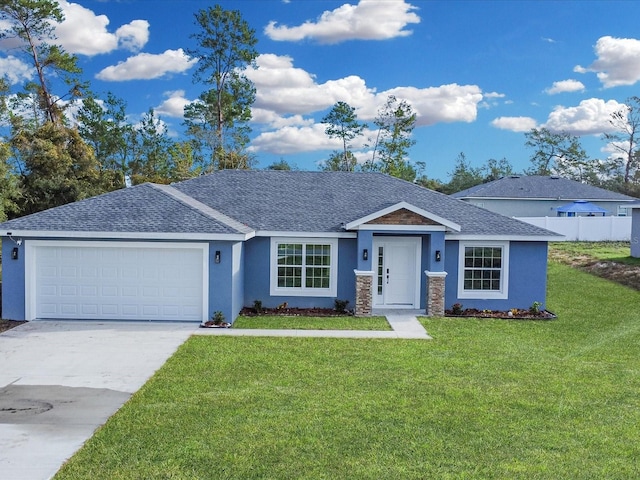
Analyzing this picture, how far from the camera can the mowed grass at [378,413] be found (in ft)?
21.2

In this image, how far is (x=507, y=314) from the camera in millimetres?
16750

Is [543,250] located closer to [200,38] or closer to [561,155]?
[200,38]

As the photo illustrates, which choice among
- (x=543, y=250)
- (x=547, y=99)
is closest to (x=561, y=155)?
(x=547, y=99)

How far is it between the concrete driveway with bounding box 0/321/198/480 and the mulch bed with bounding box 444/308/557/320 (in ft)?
25.7

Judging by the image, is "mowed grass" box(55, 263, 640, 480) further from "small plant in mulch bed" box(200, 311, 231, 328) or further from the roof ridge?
the roof ridge

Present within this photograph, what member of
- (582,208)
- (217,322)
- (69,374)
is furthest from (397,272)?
(582,208)

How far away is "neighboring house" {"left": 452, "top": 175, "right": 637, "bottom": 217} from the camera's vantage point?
44906 mm

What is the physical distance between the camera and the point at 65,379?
9.75m

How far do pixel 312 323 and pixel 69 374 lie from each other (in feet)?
21.9

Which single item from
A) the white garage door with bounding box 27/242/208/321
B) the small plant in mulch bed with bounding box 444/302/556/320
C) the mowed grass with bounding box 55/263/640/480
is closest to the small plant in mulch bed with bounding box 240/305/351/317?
the white garage door with bounding box 27/242/208/321

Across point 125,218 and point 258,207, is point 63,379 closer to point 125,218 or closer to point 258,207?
point 125,218

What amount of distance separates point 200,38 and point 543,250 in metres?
35.8

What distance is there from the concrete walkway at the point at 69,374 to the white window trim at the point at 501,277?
2.01m

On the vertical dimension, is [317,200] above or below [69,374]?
above
